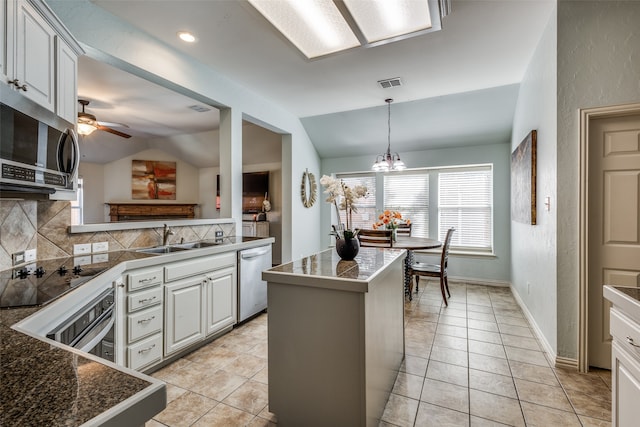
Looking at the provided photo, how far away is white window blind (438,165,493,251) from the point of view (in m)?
5.07

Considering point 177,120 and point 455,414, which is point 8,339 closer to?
point 455,414

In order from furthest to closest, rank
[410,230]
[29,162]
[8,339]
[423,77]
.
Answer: [410,230], [423,77], [29,162], [8,339]

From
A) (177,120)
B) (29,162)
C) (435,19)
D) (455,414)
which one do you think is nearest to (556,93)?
(435,19)

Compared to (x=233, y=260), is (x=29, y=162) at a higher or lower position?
higher

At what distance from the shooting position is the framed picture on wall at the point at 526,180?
3.04 m

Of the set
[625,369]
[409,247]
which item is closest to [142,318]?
[625,369]

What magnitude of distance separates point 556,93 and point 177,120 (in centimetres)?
553

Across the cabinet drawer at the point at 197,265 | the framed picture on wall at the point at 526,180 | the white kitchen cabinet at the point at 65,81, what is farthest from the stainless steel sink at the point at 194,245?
the framed picture on wall at the point at 526,180

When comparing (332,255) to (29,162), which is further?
(332,255)

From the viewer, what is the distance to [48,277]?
161cm

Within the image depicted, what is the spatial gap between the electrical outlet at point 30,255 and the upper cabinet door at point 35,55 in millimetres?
959

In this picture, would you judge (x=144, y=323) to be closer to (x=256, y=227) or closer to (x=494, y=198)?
(x=256, y=227)

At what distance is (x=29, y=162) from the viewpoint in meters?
1.48

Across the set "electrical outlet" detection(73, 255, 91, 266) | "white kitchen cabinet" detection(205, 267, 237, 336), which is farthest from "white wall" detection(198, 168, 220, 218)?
"electrical outlet" detection(73, 255, 91, 266)
